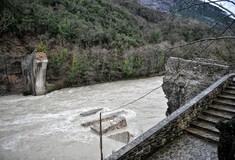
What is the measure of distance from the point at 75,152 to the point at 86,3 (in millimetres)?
39176

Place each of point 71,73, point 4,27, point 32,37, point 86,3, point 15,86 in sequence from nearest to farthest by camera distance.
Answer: point 15,86
point 71,73
point 4,27
point 32,37
point 86,3

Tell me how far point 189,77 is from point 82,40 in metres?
29.2

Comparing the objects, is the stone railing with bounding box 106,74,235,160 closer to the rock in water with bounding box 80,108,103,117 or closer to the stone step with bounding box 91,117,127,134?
the stone step with bounding box 91,117,127,134

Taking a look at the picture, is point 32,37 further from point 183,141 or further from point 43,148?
point 183,141

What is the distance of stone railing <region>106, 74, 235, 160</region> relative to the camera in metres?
6.46

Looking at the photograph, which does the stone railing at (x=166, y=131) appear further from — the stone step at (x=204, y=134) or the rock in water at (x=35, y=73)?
the rock in water at (x=35, y=73)

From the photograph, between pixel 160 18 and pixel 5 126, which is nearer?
pixel 5 126

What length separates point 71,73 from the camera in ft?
96.0

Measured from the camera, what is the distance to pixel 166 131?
23.7 feet

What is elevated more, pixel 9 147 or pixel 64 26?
pixel 64 26

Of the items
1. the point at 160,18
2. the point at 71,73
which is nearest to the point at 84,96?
the point at 71,73

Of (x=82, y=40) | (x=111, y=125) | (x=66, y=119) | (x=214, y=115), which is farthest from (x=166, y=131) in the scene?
(x=82, y=40)

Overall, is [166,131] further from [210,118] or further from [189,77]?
[189,77]

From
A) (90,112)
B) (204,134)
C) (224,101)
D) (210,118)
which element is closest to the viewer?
(204,134)
